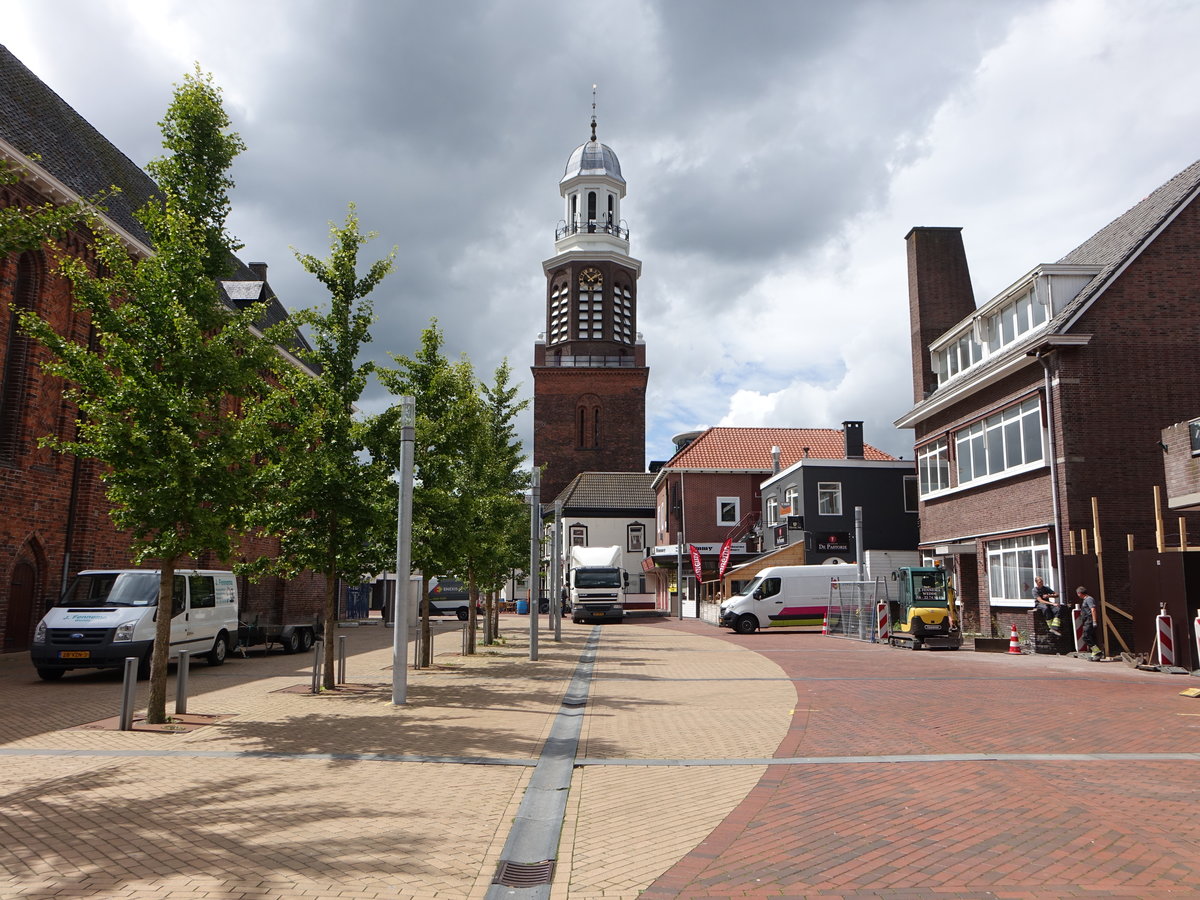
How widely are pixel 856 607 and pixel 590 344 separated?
42.0 meters

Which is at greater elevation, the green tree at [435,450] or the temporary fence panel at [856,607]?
the green tree at [435,450]

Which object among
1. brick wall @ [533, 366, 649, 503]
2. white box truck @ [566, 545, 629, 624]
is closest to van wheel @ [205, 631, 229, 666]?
white box truck @ [566, 545, 629, 624]

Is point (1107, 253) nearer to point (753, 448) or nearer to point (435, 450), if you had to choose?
point (435, 450)

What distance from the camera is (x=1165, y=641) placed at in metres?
16.4

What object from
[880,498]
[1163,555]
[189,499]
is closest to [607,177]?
[880,498]

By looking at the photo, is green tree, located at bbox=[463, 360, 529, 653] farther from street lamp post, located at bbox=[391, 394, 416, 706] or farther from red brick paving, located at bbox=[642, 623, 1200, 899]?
red brick paving, located at bbox=[642, 623, 1200, 899]

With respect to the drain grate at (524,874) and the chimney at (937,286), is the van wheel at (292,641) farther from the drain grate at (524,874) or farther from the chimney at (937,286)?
the chimney at (937,286)

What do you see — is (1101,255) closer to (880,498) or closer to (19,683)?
(880,498)

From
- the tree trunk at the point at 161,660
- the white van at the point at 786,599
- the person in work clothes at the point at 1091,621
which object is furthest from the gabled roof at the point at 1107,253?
the tree trunk at the point at 161,660

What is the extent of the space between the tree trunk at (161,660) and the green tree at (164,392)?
0.05 feet

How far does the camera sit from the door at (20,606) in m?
19.4

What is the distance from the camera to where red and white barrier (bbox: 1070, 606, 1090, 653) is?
19297mm

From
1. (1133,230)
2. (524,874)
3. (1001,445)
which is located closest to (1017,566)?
(1001,445)

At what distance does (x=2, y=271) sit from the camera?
19125 mm
